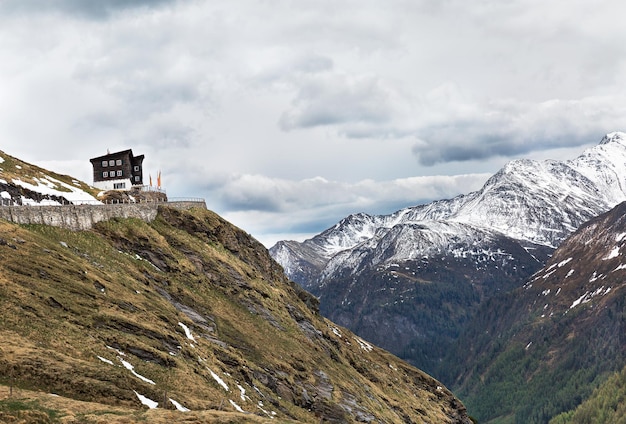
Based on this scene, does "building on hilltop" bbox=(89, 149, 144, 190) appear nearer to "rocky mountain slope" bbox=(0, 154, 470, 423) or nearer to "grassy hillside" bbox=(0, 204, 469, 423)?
"rocky mountain slope" bbox=(0, 154, 470, 423)

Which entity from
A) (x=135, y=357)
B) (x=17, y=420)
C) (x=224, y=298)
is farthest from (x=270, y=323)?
(x=17, y=420)

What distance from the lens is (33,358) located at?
151 ft

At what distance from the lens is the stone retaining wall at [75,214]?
78456mm

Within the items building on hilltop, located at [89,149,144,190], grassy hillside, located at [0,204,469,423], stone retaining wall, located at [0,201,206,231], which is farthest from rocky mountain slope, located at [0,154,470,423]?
building on hilltop, located at [89,149,144,190]

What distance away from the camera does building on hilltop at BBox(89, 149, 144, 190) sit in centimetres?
13875

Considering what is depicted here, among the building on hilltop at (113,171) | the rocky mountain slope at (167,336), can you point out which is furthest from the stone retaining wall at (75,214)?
the building on hilltop at (113,171)

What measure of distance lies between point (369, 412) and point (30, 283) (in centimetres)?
5937

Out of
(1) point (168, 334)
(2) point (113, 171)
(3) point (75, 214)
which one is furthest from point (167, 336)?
(2) point (113, 171)

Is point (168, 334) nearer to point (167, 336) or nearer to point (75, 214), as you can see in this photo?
point (167, 336)

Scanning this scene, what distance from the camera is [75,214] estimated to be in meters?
87.6

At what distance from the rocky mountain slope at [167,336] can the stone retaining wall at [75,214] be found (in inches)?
54.6

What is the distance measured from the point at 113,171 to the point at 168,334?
78.8m

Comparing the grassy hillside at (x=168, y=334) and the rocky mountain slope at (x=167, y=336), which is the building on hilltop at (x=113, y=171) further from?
the grassy hillside at (x=168, y=334)

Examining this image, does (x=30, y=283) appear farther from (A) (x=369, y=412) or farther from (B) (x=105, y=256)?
(A) (x=369, y=412)
